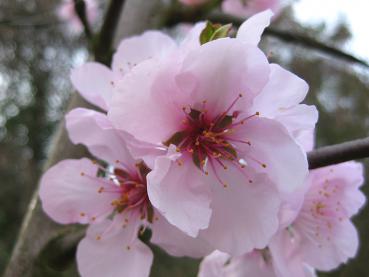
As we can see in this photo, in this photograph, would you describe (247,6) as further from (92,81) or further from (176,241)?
(176,241)

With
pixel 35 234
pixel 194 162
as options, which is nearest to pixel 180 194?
pixel 194 162

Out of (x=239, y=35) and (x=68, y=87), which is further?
(x=68, y=87)

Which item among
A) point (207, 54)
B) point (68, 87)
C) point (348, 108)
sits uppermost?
point (207, 54)

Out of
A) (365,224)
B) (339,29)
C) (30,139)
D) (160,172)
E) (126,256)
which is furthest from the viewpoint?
(30,139)

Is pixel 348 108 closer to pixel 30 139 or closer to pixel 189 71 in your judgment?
pixel 30 139

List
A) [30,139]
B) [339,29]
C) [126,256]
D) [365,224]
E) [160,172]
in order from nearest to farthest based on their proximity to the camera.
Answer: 1. [160,172]
2. [126,256]
3. [365,224]
4. [339,29]
5. [30,139]

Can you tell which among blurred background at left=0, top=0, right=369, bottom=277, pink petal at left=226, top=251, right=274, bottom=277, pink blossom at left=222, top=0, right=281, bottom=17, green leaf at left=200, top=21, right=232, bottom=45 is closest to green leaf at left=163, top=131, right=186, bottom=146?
green leaf at left=200, top=21, right=232, bottom=45

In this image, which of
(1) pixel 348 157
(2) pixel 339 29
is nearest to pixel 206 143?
(1) pixel 348 157

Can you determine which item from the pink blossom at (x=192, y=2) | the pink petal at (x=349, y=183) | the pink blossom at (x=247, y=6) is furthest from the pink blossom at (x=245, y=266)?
the pink blossom at (x=247, y=6)
